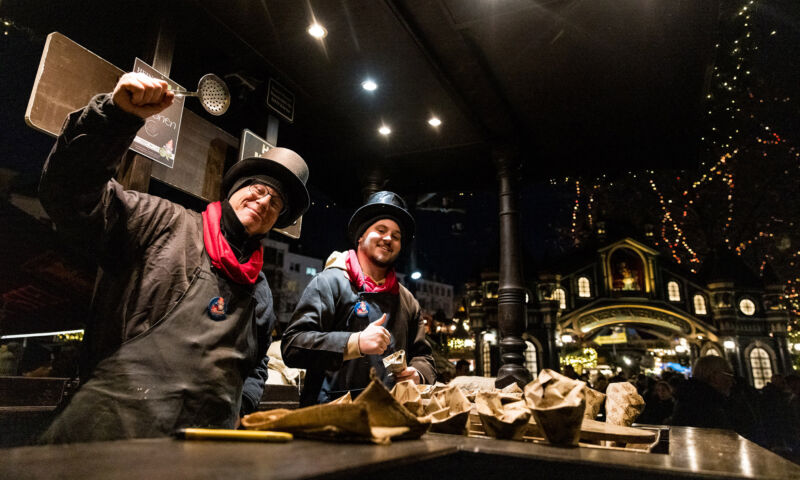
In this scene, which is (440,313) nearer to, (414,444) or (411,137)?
(411,137)

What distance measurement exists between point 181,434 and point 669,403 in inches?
308

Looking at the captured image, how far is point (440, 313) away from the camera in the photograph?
124ft

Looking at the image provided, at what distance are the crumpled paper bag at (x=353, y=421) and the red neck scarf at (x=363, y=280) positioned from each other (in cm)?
148

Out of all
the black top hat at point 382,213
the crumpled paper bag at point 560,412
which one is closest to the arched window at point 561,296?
the black top hat at point 382,213

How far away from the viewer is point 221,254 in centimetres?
229

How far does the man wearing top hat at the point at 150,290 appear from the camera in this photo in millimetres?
1777

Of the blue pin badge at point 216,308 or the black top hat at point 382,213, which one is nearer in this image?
the blue pin badge at point 216,308

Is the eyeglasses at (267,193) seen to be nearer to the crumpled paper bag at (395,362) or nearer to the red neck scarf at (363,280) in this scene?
the red neck scarf at (363,280)

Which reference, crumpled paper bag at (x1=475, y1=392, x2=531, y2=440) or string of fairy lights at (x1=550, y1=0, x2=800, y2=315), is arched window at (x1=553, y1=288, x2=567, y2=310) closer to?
string of fairy lights at (x1=550, y1=0, x2=800, y2=315)

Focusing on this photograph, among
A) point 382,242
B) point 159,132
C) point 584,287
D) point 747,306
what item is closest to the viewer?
point 382,242

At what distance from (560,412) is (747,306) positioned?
3379 centimetres

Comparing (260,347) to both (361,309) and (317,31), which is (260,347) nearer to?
(361,309)

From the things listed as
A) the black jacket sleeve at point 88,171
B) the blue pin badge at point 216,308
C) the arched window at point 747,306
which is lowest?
the blue pin badge at point 216,308

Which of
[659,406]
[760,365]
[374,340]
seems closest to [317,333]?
[374,340]
